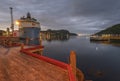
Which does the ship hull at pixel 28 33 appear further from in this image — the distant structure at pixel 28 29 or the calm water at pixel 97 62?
the calm water at pixel 97 62

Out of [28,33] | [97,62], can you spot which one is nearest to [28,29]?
[28,33]

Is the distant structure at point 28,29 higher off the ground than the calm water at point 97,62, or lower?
higher

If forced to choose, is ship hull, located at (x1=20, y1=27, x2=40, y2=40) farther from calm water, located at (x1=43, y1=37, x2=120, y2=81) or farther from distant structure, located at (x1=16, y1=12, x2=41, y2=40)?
calm water, located at (x1=43, y1=37, x2=120, y2=81)

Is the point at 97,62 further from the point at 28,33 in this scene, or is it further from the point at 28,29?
the point at 28,29

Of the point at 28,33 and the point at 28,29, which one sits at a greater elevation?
the point at 28,29

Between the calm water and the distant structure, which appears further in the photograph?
the distant structure

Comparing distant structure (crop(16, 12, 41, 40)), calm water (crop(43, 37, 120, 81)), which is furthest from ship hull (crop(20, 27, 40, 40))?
calm water (crop(43, 37, 120, 81))

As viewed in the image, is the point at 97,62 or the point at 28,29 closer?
the point at 28,29

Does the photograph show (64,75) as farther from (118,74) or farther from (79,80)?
(118,74)

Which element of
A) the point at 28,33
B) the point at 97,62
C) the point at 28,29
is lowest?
the point at 97,62

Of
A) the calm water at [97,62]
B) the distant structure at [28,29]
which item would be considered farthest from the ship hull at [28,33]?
the calm water at [97,62]

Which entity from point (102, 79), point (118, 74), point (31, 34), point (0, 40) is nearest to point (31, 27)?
point (31, 34)

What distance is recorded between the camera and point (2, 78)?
475 centimetres

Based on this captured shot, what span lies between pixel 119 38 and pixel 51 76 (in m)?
89.5
